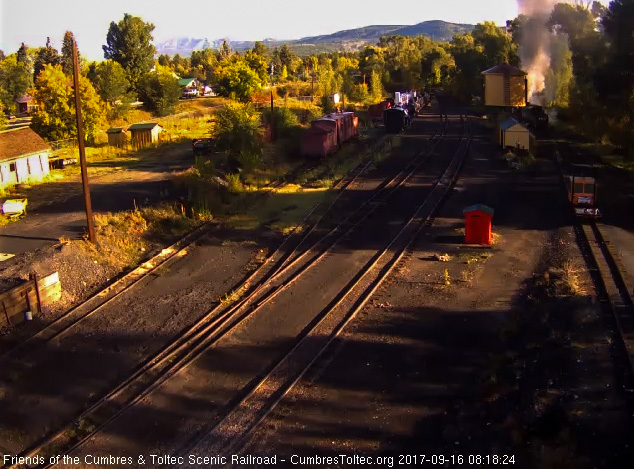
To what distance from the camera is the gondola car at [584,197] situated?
1981 cm

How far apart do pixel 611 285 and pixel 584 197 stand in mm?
7153

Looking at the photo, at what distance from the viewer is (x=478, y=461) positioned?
790cm

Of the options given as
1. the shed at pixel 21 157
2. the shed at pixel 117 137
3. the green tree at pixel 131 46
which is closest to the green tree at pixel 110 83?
the green tree at pixel 131 46

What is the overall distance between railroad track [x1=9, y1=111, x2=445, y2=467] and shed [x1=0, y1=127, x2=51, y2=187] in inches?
650

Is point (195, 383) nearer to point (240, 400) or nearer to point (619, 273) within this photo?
point (240, 400)

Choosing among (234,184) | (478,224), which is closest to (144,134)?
(234,184)

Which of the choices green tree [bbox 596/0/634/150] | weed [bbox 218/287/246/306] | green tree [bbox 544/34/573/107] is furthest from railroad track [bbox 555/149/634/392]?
green tree [bbox 544/34/573/107]

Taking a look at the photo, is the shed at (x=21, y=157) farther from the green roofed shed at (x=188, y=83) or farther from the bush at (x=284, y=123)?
the green roofed shed at (x=188, y=83)

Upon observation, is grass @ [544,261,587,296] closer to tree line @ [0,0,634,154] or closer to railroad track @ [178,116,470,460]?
railroad track @ [178,116,470,460]

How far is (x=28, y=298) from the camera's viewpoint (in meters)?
13.5

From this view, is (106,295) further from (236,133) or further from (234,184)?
(236,133)

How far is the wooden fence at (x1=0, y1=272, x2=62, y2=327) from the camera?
13.0m

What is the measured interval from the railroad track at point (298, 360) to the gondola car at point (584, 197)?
5.64 m

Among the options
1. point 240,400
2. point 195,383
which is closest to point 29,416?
point 195,383
